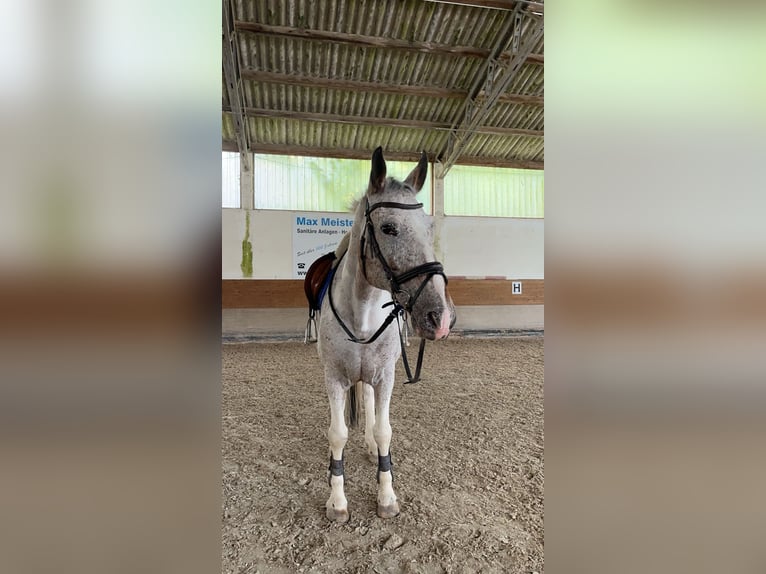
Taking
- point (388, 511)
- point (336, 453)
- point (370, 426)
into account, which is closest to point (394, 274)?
point (336, 453)

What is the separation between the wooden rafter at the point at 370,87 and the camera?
18.6 feet

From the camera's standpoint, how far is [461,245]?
7.97 m

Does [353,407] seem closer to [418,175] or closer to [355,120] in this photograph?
[418,175]

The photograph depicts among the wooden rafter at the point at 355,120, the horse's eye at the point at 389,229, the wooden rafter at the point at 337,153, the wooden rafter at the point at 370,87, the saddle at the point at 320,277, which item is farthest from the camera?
the wooden rafter at the point at 337,153

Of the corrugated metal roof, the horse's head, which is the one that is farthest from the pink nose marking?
the corrugated metal roof

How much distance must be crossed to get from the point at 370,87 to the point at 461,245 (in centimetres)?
349

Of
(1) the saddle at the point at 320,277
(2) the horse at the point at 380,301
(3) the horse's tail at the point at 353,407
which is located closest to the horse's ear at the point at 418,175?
(2) the horse at the point at 380,301

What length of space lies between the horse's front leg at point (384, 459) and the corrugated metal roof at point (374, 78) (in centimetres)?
481

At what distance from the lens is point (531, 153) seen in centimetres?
820

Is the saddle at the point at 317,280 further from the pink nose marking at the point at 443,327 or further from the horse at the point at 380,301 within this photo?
the pink nose marking at the point at 443,327
